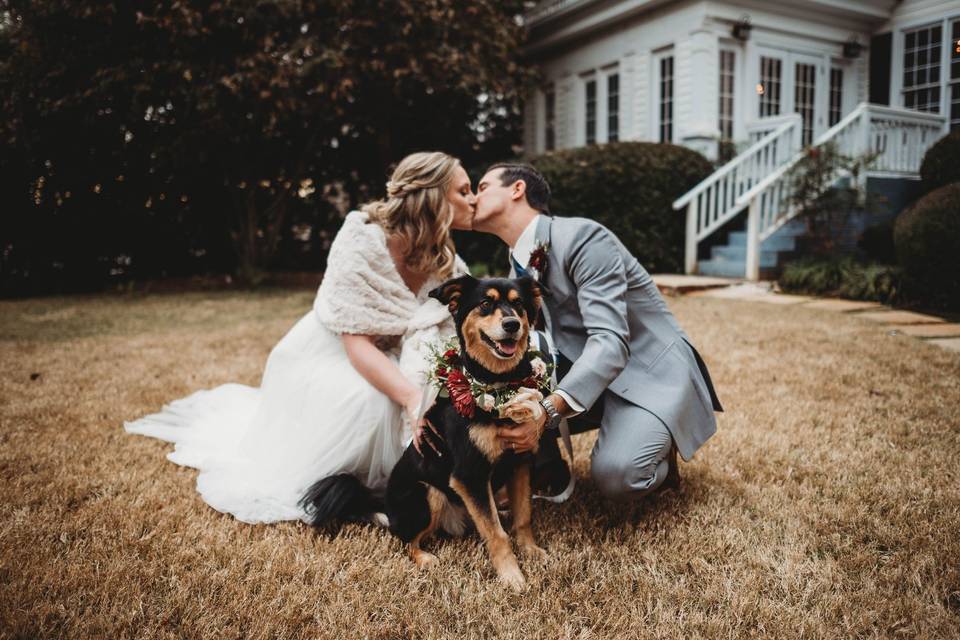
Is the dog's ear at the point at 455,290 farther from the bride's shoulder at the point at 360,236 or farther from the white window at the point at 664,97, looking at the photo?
the white window at the point at 664,97

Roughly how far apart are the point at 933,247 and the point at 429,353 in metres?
5.94

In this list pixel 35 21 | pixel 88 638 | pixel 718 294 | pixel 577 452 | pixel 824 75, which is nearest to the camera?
pixel 88 638

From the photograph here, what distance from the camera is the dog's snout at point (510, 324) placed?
1980mm

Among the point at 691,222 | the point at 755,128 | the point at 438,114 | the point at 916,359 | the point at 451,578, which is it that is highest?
the point at 438,114

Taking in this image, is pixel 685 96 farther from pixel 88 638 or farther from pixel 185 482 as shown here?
pixel 88 638

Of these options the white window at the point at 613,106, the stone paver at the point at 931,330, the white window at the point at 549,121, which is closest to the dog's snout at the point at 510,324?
the stone paver at the point at 931,330

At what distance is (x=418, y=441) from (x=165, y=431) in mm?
1991

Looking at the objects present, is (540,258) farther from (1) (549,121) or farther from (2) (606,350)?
(1) (549,121)

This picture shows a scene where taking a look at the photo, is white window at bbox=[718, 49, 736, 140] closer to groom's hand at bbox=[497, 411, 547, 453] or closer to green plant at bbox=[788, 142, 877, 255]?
green plant at bbox=[788, 142, 877, 255]

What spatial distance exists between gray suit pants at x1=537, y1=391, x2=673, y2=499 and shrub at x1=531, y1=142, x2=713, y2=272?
6634mm

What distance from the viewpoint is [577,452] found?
334cm

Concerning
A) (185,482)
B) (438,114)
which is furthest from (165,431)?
(438,114)

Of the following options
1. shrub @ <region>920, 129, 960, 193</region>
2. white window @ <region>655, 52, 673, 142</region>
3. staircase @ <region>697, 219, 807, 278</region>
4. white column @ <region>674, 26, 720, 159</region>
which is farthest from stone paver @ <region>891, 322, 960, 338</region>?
white window @ <region>655, 52, 673, 142</region>

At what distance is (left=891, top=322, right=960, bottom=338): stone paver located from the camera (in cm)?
537
